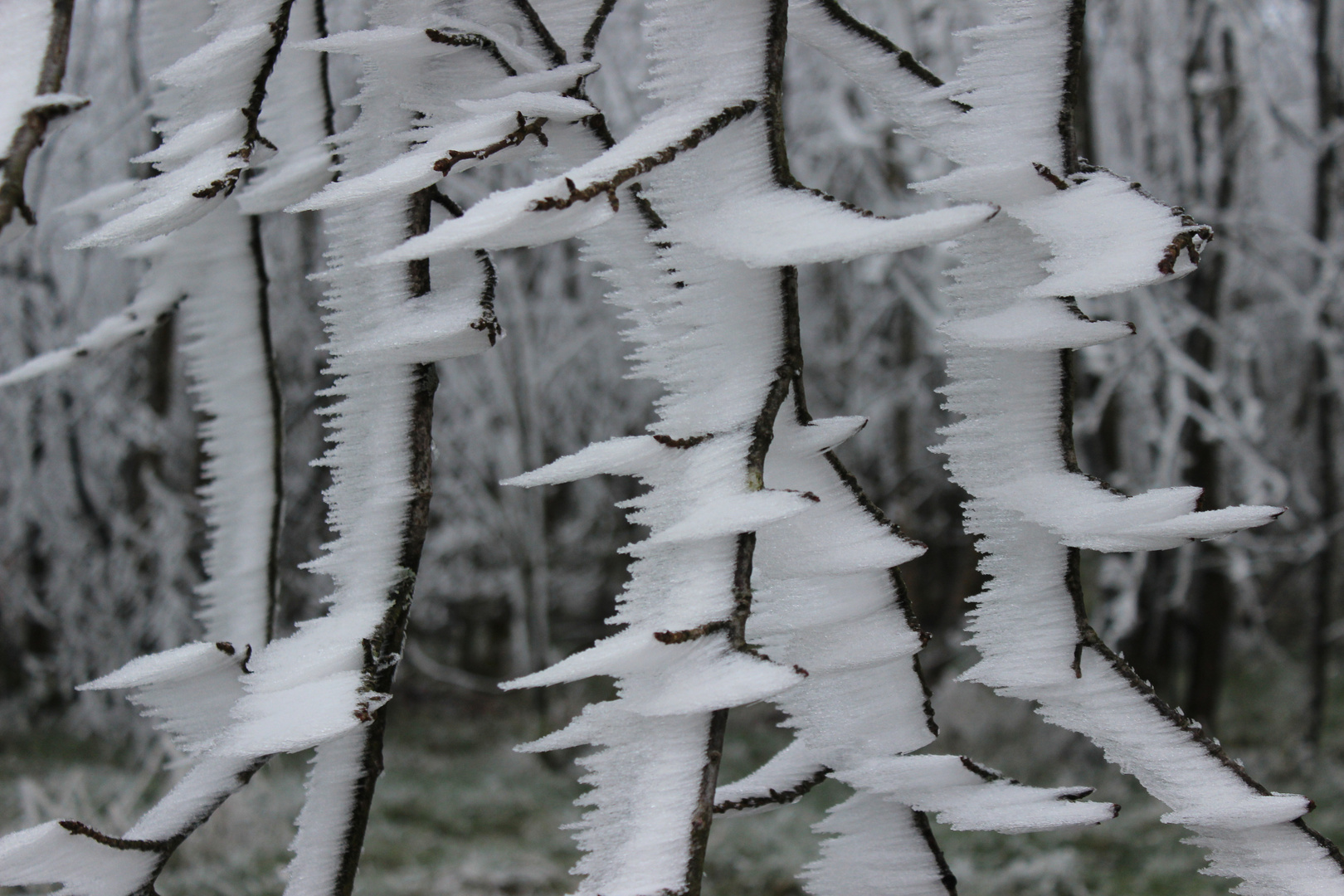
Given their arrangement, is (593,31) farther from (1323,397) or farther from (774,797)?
(1323,397)

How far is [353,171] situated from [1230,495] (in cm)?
537

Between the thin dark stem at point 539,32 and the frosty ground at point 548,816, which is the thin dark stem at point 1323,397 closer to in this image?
the frosty ground at point 548,816

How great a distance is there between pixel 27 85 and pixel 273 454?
199 millimetres

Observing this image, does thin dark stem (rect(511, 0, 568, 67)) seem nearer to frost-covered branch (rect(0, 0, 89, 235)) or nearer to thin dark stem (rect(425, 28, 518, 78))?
thin dark stem (rect(425, 28, 518, 78))

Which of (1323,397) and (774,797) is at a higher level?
(774,797)

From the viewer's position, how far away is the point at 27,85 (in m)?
0.34

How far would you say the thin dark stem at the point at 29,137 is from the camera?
1.03 ft

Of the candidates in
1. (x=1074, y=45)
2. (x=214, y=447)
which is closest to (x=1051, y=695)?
(x=1074, y=45)

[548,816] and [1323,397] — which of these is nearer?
[1323,397]

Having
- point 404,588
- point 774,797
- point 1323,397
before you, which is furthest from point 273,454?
point 1323,397

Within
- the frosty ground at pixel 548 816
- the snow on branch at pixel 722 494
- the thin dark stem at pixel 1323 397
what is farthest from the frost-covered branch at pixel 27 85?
the thin dark stem at pixel 1323 397

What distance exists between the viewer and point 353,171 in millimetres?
429

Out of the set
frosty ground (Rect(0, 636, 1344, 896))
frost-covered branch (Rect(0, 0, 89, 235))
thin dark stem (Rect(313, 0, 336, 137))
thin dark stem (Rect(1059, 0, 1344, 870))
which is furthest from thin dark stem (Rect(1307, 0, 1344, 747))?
frost-covered branch (Rect(0, 0, 89, 235))

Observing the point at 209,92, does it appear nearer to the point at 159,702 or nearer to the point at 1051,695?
the point at 159,702
